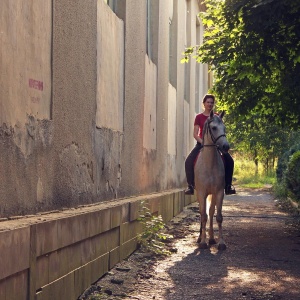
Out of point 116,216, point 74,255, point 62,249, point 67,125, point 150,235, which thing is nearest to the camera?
point 62,249

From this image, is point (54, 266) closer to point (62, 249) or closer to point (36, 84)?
point (62, 249)

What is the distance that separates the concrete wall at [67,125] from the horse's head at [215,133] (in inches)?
50.7

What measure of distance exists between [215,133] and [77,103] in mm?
3743

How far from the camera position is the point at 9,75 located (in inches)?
252

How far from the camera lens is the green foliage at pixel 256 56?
41.8 feet

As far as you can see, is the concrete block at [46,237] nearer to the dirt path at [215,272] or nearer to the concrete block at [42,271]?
the concrete block at [42,271]

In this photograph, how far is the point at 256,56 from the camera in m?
13.8

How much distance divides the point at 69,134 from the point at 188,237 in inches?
250

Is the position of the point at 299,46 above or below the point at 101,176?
above

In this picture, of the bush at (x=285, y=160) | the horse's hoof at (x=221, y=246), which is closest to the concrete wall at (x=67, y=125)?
the horse's hoof at (x=221, y=246)

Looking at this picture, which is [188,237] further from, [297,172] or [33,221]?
[33,221]

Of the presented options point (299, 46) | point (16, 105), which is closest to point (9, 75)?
point (16, 105)

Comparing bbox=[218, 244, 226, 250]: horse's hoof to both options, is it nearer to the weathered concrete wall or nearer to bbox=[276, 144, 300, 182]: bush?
the weathered concrete wall

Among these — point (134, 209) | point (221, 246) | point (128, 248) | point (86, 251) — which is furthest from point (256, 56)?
point (86, 251)
